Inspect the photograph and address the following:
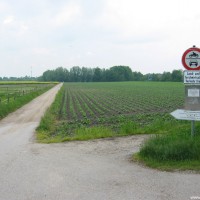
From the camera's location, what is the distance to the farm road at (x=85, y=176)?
581 cm

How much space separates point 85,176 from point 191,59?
14.0 ft

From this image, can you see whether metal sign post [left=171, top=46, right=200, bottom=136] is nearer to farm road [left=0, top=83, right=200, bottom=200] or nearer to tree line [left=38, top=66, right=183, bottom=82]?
farm road [left=0, top=83, right=200, bottom=200]

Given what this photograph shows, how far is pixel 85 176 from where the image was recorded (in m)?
6.99

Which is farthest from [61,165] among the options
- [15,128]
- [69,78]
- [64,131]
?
[69,78]

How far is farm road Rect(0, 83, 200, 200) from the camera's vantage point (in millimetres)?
5812

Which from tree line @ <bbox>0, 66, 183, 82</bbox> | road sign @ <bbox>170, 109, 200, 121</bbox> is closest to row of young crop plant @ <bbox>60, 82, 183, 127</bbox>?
road sign @ <bbox>170, 109, 200, 121</bbox>

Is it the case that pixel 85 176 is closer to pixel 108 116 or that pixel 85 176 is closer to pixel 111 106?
pixel 108 116

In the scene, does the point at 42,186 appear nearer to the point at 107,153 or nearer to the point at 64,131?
the point at 107,153

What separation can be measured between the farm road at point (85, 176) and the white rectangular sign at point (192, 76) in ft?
8.45

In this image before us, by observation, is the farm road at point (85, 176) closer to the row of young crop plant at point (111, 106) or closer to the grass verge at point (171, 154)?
the grass verge at point (171, 154)

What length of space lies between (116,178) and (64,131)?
9.03 metres

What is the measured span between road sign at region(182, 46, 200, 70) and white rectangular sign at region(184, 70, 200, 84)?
11 cm

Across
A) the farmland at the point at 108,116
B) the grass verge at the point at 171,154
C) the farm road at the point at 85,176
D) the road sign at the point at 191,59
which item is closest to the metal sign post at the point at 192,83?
the road sign at the point at 191,59

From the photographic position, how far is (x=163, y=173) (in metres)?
7.00
